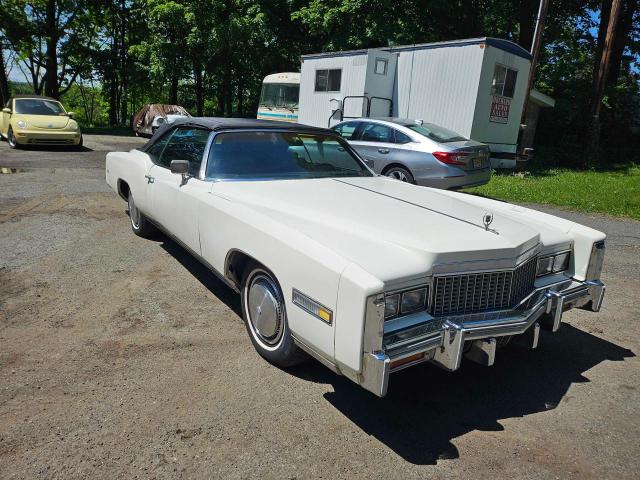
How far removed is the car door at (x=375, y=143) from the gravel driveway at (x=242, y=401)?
5.45m

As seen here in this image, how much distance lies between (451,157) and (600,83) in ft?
33.8

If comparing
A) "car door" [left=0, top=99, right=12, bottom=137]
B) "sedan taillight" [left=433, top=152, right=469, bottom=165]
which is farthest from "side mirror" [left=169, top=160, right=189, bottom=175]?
"car door" [left=0, top=99, right=12, bottom=137]

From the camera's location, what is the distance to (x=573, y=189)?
11.6 m

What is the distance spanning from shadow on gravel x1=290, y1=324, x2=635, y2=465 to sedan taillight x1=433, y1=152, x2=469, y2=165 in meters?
5.27

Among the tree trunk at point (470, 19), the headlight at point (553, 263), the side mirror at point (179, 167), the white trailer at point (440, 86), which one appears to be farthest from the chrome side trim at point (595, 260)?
the tree trunk at point (470, 19)

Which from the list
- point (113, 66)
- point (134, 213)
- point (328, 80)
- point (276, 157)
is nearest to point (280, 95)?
point (328, 80)

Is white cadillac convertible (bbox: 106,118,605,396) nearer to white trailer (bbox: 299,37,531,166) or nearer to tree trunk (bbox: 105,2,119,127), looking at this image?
white trailer (bbox: 299,37,531,166)

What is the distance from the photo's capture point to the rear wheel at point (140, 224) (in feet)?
18.5

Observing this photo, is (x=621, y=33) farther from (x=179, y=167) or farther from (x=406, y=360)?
(x=406, y=360)

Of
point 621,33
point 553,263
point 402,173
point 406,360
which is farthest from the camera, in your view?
point 621,33

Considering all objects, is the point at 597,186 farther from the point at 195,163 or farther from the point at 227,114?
the point at 227,114

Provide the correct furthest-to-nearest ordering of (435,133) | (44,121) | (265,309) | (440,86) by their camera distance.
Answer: (440,86) < (44,121) < (435,133) < (265,309)

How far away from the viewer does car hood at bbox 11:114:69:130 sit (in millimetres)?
12750

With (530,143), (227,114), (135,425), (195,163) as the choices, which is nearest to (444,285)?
(135,425)
